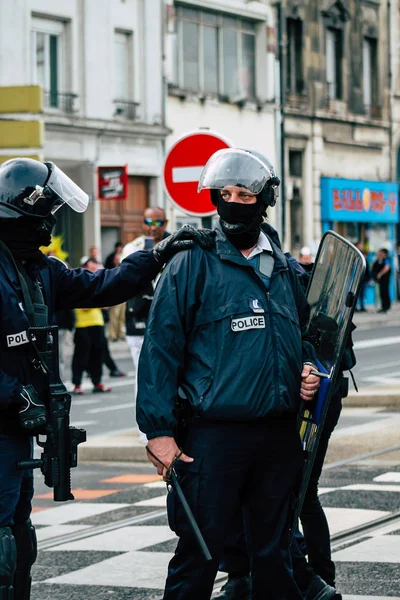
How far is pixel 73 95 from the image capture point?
29375 mm

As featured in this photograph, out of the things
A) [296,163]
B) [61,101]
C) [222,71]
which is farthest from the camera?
[296,163]

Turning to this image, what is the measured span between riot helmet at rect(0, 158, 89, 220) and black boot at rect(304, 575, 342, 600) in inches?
71.8

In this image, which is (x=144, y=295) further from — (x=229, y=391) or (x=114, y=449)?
(x=229, y=391)

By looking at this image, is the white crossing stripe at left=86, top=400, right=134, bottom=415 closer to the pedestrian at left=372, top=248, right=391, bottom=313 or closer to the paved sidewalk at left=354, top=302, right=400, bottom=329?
the paved sidewalk at left=354, top=302, right=400, bottom=329

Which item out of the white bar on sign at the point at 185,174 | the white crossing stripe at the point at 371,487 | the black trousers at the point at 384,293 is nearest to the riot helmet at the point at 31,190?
the white crossing stripe at the point at 371,487

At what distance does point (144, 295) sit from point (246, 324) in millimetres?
6524

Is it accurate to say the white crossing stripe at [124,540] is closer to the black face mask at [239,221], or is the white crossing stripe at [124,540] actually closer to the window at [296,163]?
the black face mask at [239,221]

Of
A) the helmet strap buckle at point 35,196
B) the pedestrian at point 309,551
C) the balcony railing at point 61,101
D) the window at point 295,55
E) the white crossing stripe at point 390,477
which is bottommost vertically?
the white crossing stripe at point 390,477

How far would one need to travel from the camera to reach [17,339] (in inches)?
201

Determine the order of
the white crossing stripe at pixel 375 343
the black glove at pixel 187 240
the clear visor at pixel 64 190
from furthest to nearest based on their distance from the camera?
the white crossing stripe at pixel 375 343 < the clear visor at pixel 64 190 < the black glove at pixel 187 240

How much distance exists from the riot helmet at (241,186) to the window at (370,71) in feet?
124

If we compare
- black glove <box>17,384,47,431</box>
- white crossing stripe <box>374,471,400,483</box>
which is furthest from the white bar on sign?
black glove <box>17,384,47,431</box>

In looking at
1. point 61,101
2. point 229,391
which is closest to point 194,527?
point 229,391

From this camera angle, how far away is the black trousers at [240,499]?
5016 mm
